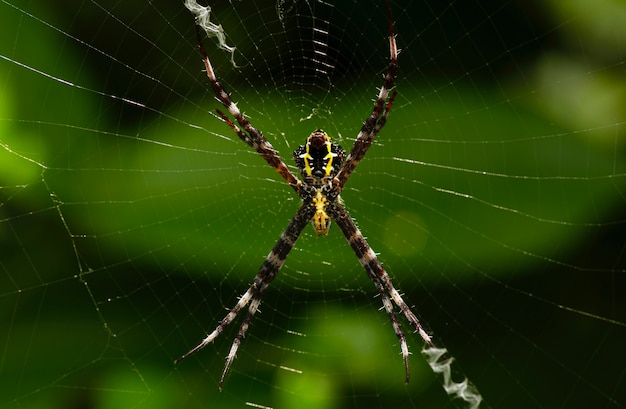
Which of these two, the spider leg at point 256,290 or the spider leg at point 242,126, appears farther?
the spider leg at point 256,290

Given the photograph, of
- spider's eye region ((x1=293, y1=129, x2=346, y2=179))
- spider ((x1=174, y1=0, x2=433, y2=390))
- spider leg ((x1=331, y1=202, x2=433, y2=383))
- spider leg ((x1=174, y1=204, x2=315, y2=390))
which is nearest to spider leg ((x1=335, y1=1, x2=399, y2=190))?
spider ((x1=174, y1=0, x2=433, y2=390))

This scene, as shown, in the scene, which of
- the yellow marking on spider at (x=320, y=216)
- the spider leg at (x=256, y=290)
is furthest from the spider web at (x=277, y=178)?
the yellow marking on spider at (x=320, y=216)

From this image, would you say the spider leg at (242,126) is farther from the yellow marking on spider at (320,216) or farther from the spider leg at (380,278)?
the spider leg at (380,278)

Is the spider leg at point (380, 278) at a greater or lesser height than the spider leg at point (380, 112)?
lesser

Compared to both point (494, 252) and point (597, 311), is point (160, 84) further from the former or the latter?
point (597, 311)

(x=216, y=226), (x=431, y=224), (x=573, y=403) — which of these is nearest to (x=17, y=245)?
(x=216, y=226)

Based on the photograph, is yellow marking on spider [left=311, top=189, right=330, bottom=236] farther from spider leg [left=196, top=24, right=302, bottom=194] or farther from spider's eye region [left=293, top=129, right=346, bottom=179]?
spider leg [left=196, top=24, right=302, bottom=194]

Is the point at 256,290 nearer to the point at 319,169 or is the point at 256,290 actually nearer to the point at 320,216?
the point at 320,216
